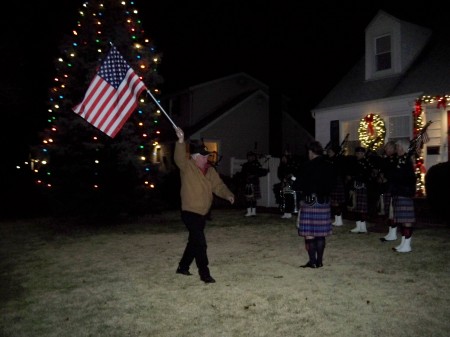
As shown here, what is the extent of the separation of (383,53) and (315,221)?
12.2m

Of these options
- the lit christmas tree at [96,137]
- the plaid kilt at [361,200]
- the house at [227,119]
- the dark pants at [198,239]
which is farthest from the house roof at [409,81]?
the dark pants at [198,239]

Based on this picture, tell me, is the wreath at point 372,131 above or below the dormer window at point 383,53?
below

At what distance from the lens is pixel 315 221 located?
300 inches

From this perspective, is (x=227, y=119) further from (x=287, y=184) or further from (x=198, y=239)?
(x=198, y=239)

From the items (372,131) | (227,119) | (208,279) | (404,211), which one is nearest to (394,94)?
(372,131)

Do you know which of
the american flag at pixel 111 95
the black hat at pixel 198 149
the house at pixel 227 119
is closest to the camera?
the black hat at pixel 198 149

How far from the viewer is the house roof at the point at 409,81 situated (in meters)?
15.4

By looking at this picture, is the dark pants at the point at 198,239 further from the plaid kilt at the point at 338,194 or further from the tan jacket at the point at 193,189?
the plaid kilt at the point at 338,194

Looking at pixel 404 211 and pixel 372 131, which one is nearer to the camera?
pixel 404 211

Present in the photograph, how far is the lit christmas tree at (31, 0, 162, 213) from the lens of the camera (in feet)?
45.9

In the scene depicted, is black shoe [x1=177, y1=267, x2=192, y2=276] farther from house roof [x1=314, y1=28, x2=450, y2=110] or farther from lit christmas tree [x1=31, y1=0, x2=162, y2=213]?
house roof [x1=314, y1=28, x2=450, y2=110]

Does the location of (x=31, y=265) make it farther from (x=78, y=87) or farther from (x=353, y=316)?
(x=78, y=87)

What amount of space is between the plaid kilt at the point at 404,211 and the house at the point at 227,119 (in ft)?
62.5

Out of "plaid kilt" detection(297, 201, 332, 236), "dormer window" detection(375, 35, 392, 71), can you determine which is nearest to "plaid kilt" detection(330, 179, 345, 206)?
"plaid kilt" detection(297, 201, 332, 236)
